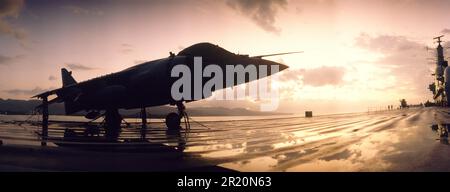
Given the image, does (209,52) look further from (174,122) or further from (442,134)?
(442,134)

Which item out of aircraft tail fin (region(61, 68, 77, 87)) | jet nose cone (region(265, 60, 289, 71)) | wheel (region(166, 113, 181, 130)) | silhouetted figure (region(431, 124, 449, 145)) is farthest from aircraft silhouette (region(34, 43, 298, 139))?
aircraft tail fin (region(61, 68, 77, 87))

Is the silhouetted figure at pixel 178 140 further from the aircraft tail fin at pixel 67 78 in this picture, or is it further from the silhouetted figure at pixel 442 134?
the aircraft tail fin at pixel 67 78

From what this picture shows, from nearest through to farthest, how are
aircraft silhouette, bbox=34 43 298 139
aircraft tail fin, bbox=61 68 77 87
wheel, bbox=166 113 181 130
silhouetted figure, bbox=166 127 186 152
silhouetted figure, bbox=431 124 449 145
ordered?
silhouetted figure, bbox=166 127 186 152
silhouetted figure, bbox=431 124 449 145
aircraft silhouette, bbox=34 43 298 139
wheel, bbox=166 113 181 130
aircraft tail fin, bbox=61 68 77 87

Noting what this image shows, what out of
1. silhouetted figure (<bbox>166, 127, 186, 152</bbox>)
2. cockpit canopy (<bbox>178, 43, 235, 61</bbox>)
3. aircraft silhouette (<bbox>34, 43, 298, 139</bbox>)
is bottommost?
silhouetted figure (<bbox>166, 127, 186, 152</bbox>)

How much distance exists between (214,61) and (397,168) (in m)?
11.3

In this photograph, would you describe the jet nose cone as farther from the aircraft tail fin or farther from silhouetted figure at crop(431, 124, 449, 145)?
the aircraft tail fin

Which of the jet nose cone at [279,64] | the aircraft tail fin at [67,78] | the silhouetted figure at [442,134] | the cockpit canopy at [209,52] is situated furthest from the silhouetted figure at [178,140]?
the aircraft tail fin at [67,78]

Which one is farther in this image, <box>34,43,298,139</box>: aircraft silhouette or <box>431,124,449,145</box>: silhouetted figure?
<box>34,43,298,139</box>: aircraft silhouette

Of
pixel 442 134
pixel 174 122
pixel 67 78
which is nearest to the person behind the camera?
pixel 442 134

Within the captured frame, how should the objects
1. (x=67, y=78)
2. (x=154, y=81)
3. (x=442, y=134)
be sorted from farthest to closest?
(x=67, y=78) < (x=154, y=81) < (x=442, y=134)

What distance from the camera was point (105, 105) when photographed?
17312 mm

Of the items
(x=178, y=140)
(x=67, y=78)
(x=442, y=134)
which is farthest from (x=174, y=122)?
(x=67, y=78)
